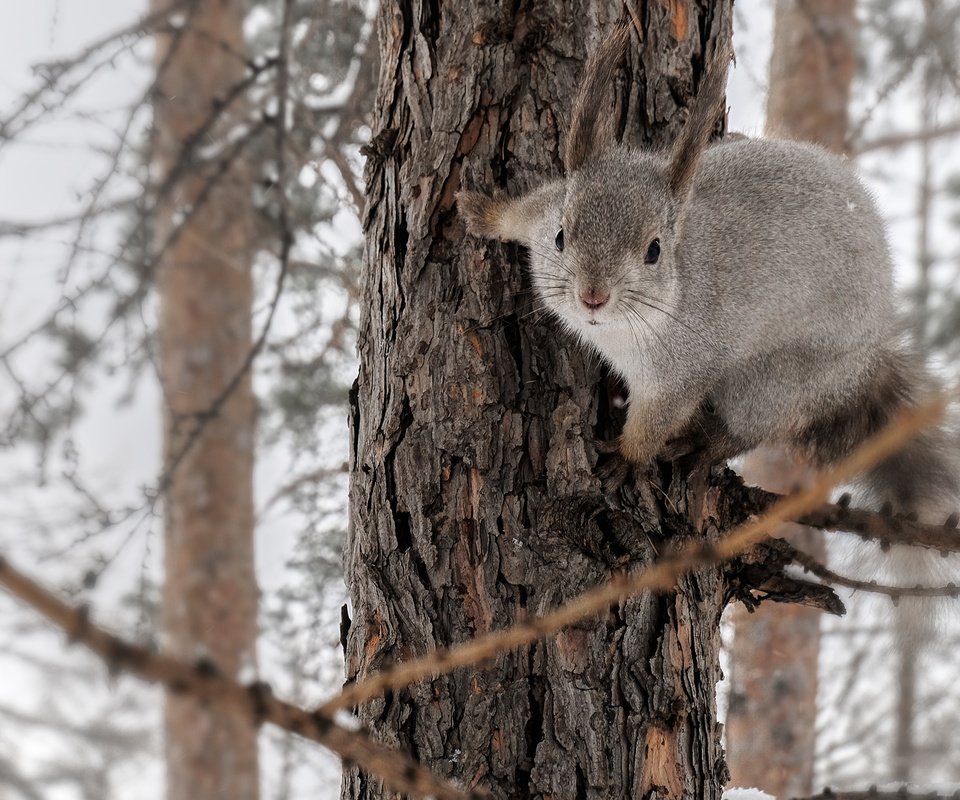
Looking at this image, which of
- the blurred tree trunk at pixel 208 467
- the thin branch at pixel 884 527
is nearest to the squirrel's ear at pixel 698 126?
the thin branch at pixel 884 527

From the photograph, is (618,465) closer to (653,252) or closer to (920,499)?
(653,252)

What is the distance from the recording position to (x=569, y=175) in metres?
1.76

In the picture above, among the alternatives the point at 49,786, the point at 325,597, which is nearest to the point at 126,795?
the point at 49,786

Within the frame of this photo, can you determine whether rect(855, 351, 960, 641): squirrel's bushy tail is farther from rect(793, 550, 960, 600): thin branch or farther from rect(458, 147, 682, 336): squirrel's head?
rect(458, 147, 682, 336): squirrel's head

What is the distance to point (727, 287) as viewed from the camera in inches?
76.4

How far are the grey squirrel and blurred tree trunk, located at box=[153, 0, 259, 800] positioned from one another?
2518mm

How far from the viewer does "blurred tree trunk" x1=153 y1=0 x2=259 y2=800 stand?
4.12m

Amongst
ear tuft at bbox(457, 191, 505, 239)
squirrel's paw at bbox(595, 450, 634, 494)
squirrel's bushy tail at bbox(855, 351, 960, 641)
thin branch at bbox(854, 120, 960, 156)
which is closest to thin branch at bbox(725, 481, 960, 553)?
squirrel's paw at bbox(595, 450, 634, 494)

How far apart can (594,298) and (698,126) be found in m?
0.32

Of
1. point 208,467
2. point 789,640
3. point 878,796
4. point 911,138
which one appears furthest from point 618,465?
point 911,138

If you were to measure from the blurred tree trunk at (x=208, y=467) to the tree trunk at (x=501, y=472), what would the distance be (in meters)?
2.44

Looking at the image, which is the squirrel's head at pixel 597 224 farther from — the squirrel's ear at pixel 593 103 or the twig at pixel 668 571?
the twig at pixel 668 571

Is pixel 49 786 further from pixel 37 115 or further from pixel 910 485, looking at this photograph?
pixel 910 485

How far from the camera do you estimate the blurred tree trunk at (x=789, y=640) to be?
3.70m
